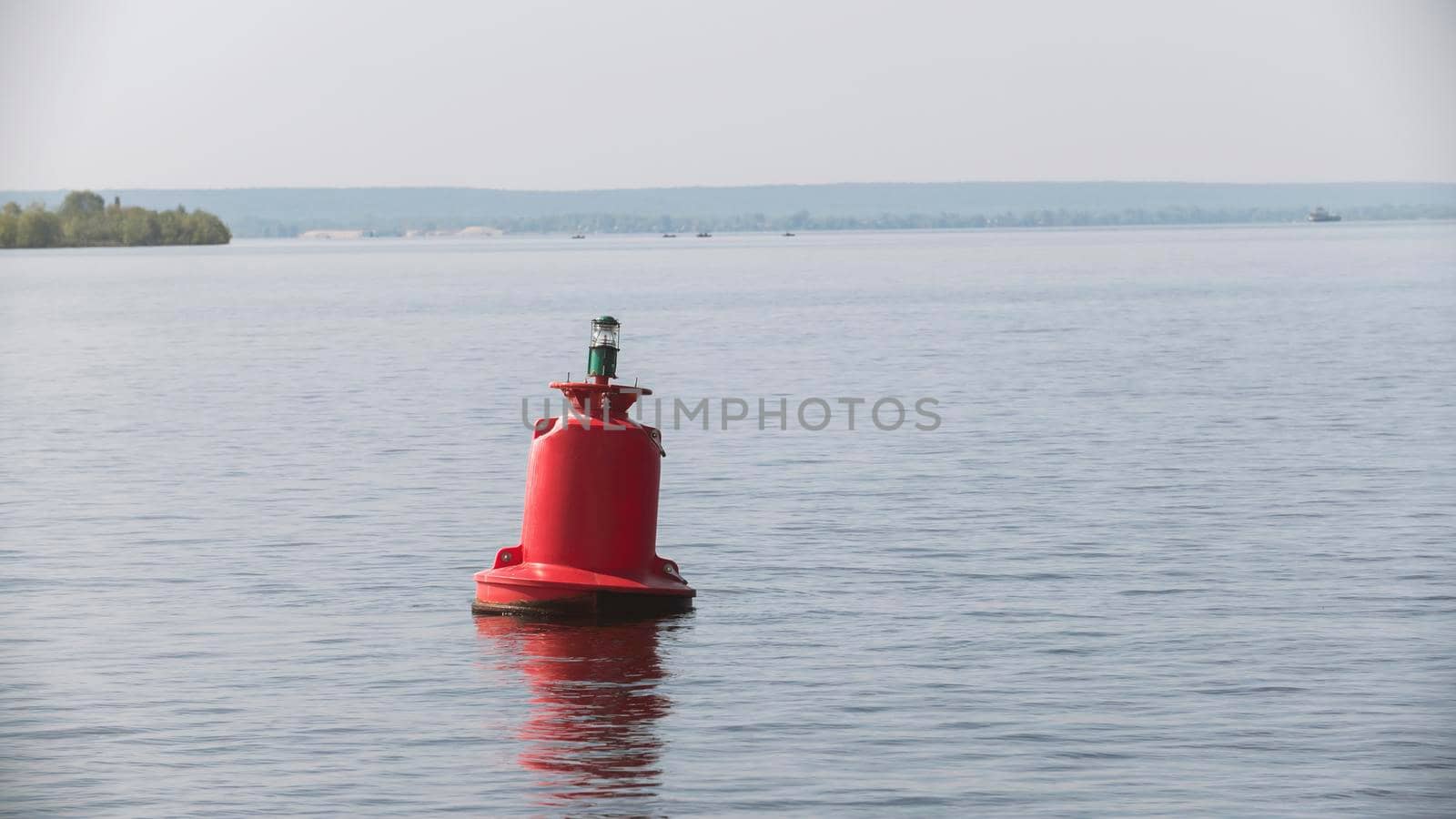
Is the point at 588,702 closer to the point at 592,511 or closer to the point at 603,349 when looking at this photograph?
the point at 592,511

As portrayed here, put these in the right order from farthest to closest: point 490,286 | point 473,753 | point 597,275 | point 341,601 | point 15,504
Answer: point 597,275
point 490,286
point 15,504
point 341,601
point 473,753

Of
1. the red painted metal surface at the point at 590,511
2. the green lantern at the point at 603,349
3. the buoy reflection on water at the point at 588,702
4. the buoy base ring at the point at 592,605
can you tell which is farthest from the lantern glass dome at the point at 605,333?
the buoy reflection on water at the point at 588,702

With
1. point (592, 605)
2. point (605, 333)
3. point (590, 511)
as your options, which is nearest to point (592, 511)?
point (590, 511)

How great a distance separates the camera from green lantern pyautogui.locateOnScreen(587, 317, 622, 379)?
16031mm

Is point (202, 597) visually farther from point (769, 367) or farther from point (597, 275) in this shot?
point (597, 275)

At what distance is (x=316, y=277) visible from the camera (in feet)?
525

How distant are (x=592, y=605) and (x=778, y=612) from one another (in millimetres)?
1864

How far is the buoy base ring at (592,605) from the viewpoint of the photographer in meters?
15.8

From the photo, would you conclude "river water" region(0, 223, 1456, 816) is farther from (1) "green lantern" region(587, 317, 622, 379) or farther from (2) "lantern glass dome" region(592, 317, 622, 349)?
(2) "lantern glass dome" region(592, 317, 622, 349)

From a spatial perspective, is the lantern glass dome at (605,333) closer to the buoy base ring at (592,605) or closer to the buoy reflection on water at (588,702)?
the buoy base ring at (592,605)

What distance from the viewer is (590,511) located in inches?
612

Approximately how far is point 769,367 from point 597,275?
10523 centimetres

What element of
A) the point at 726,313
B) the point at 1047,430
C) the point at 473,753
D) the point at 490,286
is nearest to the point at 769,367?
the point at 1047,430

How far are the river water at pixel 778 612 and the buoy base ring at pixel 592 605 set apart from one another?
136 mm
